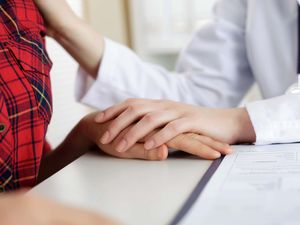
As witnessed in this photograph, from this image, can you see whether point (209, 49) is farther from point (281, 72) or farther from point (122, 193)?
point (122, 193)

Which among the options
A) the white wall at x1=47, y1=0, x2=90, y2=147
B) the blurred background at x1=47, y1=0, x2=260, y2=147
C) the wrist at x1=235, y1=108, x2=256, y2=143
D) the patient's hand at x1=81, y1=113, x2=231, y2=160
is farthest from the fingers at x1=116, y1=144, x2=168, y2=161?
the blurred background at x1=47, y1=0, x2=260, y2=147

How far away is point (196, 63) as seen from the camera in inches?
40.7

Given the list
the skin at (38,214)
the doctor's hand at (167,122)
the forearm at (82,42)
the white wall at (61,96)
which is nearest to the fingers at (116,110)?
the doctor's hand at (167,122)

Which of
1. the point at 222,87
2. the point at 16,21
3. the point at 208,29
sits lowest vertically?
the point at 222,87

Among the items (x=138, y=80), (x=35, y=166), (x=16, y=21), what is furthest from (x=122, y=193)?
(x=138, y=80)

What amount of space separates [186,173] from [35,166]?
205 mm

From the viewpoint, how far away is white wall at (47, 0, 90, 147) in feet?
4.31

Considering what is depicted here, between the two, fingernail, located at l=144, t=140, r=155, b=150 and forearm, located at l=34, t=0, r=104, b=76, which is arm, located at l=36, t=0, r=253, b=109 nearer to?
forearm, located at l=34, t=0, r=104, b=76

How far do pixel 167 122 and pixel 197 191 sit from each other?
171 mm

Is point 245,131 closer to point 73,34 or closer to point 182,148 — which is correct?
point 182,148

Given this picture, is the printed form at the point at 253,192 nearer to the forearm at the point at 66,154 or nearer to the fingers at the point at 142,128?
the fingers at the point at 142,128

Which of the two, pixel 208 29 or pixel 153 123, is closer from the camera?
pixel 153 123

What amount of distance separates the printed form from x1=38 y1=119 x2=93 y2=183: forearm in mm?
230

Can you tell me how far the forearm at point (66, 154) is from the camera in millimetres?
657
